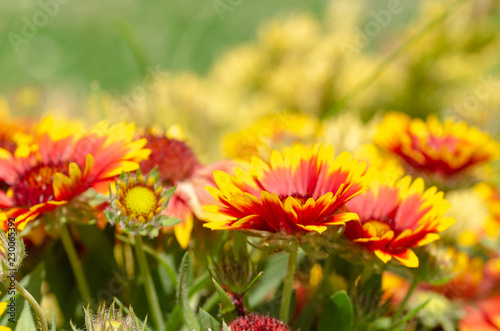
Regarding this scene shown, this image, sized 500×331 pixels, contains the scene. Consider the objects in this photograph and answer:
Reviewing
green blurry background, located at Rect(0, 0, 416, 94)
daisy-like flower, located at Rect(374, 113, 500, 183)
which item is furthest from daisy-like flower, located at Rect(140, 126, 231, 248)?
green blurry background, located at Rect(0, 0, 416, 94)

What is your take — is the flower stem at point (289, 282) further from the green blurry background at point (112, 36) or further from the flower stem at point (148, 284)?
the green blurry background at point (112, 36)

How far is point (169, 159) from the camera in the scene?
54 centimetres

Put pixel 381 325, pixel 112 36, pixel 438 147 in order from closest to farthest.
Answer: pixel 381 325 < pixel 438 147 < pixel 112 36

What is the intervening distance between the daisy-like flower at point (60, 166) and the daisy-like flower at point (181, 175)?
52 mm

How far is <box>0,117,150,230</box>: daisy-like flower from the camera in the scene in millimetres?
418

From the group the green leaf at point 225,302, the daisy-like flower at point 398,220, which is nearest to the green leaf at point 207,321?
the green leaf at point 225,302

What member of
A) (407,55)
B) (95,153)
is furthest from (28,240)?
(407,55)

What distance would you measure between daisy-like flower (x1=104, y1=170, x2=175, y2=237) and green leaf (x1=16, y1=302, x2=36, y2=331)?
0.11 metres

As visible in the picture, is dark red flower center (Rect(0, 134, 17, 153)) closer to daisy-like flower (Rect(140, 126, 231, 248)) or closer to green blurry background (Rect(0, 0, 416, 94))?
daisy-like flower (Rect(140, 126, 231, 248))

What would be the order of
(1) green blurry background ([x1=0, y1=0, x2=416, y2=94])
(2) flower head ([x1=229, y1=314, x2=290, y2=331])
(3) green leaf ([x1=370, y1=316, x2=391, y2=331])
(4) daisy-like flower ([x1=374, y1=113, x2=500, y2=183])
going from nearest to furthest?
(2) flower head ([x1=229, y1=314, x2=290, y2=331]) → (3) green leaf ([x1=370, y1=316, x2=391, y2=331]) → (4) daisy-like flower ([x1=374, y1=113, x2=500, y2=183]) → (1) green blurry background ([x1=0, y1=0, x2=416, y2=94])

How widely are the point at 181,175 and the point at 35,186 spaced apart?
15 cm

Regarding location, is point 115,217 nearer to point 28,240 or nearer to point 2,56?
point 28,240

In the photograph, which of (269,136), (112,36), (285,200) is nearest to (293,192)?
(285,200)

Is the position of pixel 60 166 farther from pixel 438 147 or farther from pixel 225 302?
pixel 438 147
